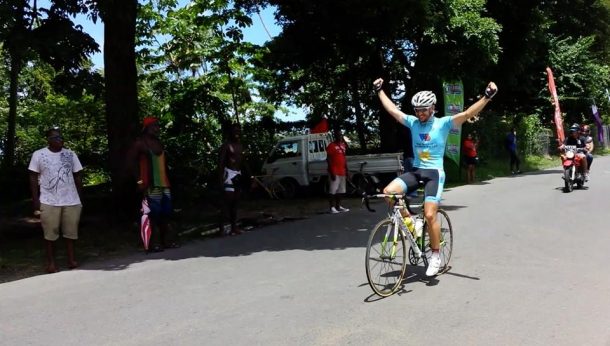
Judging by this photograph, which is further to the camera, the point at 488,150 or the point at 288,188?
the point at 488,150

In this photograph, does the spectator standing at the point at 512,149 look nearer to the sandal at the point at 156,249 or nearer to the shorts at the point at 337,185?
the shorts at the point at 337,185

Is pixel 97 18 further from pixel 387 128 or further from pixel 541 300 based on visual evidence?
pixel 387 128

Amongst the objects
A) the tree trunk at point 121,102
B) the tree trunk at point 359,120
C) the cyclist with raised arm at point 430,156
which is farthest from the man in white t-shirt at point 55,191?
the tree trunk at point 359,120

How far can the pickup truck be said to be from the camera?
1630cm

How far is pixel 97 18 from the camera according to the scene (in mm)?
9789

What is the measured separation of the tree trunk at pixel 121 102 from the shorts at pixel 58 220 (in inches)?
118

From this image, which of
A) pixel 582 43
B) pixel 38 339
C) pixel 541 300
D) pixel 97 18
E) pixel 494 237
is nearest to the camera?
pixel 38 339

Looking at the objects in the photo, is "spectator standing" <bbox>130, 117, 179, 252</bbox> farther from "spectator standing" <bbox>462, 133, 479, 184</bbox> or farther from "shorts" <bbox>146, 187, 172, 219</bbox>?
"spectator standing" <bbox>462, 133, 479, 184</bbox>

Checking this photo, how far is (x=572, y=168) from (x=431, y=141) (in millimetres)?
10106

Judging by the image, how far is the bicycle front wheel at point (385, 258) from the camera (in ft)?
18.0

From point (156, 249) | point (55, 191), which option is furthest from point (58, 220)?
point (156, 249)

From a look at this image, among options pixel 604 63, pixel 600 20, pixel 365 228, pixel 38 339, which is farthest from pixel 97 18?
pixel 604 63

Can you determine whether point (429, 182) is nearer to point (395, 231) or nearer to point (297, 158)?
point (395, 231)

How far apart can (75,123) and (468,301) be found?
17.3 m
